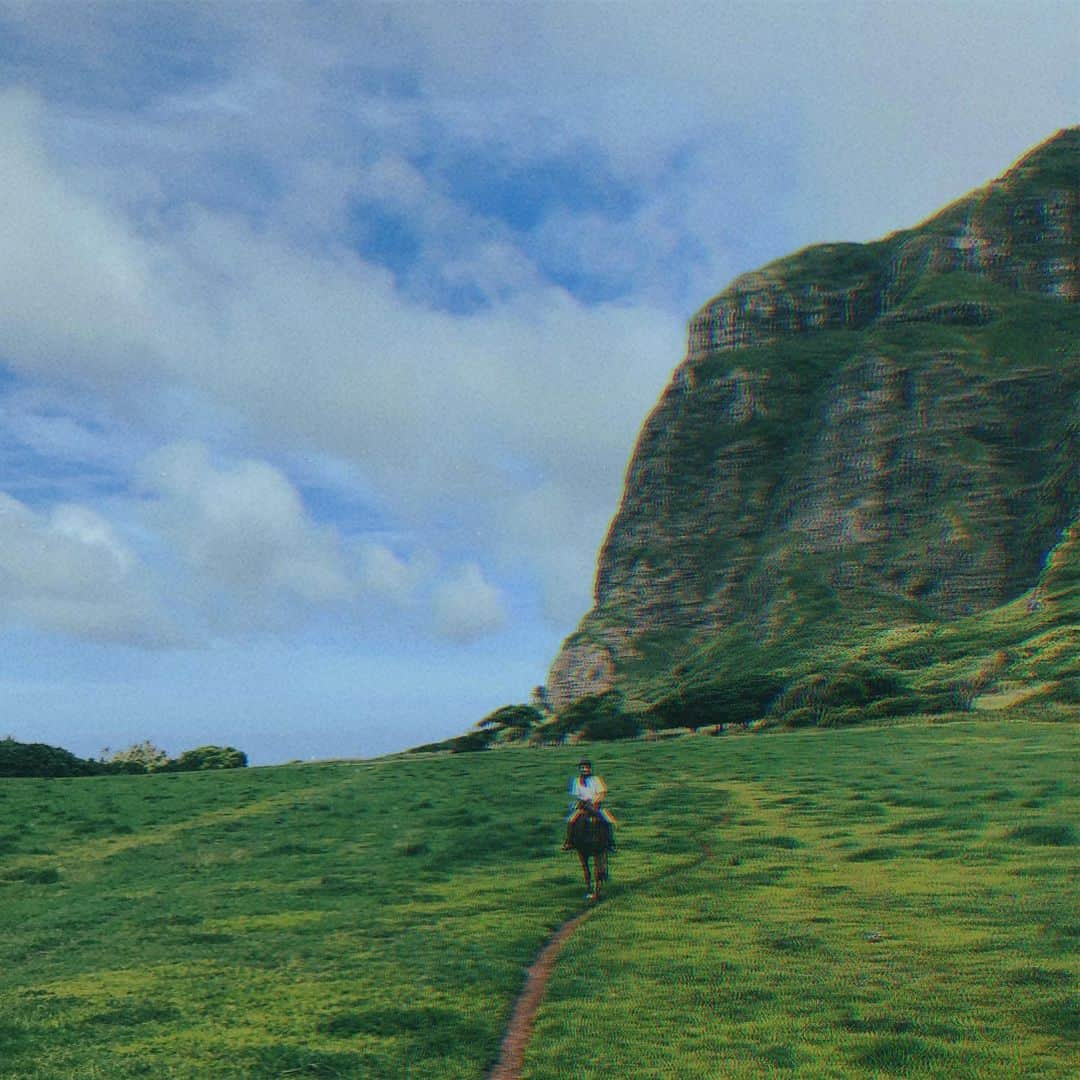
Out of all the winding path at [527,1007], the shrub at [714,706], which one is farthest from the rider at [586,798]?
the shrub at [714,706]

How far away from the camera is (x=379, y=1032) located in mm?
16438

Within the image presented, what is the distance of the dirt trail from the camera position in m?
15.0

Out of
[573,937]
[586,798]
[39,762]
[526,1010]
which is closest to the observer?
[526,1010]

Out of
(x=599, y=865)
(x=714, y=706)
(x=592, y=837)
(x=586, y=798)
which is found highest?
(x=714, y=706)

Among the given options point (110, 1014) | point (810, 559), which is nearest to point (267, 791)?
point (110, 1014)

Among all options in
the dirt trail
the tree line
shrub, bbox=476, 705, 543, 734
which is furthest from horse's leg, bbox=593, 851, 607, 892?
shrub, bbox=476, 705, 543, 734

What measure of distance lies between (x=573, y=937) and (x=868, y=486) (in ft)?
515

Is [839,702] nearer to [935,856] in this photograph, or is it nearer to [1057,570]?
[1057,570]

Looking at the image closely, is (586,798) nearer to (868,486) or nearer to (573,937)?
(573,937)

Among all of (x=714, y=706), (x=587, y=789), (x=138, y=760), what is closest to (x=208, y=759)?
(x=138, y=760)

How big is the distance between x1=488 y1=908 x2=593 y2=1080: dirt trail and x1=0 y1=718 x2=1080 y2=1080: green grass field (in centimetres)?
25

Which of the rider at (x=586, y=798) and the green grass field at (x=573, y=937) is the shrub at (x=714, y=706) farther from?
the rider at (x=586, y=798)

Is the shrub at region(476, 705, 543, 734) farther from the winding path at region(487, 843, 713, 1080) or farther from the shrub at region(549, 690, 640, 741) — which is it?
the winding path at region(487, 843, 713, 1080)

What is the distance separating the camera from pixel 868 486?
17138cm
